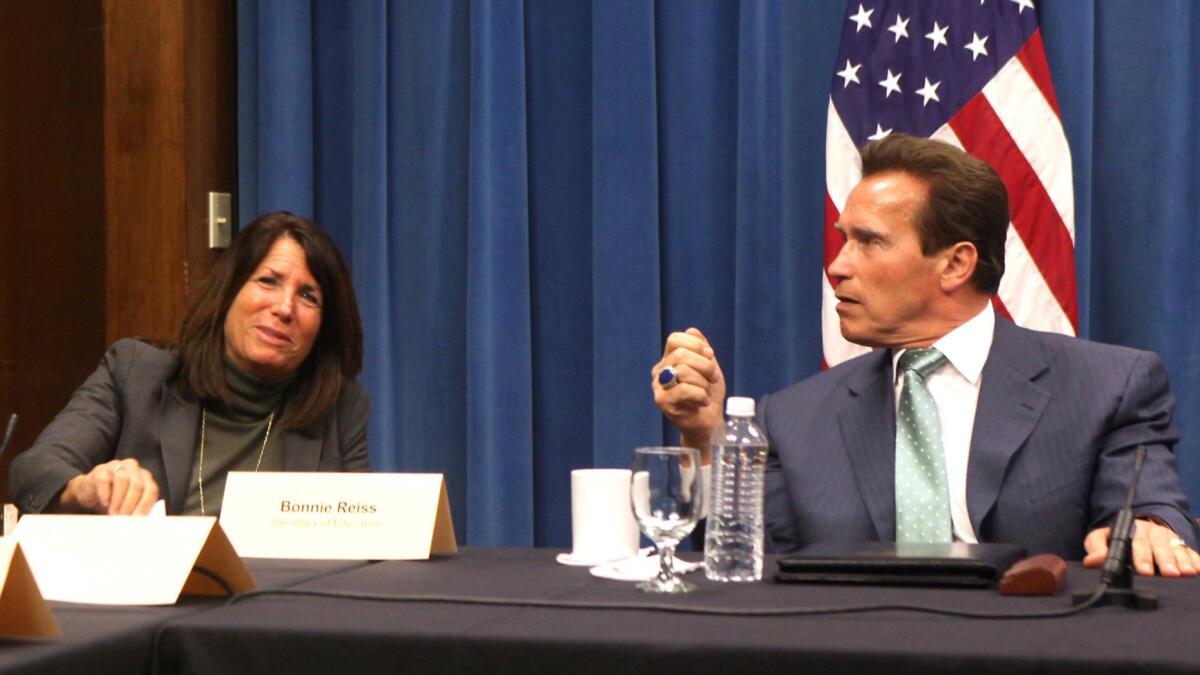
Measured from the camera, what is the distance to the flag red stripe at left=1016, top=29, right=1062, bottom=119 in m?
3.05

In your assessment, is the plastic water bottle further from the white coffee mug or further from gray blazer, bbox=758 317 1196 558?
gray blazer, bbox=758 317 1196 558

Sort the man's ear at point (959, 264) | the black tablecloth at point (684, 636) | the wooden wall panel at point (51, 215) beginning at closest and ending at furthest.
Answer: the black tablecloth at point (684, 636), the man's ear at point (959, 264), the wooden wall panel at point (51, 215)

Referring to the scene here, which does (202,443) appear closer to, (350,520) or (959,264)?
(350,520)

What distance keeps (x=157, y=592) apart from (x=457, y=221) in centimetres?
230

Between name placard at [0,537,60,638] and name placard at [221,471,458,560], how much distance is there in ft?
2.00

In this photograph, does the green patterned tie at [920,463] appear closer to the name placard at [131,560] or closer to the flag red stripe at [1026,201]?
the flag red stripe at [1026,201]

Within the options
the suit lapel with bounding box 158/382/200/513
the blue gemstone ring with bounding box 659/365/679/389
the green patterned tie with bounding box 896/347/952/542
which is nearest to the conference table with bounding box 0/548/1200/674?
the blue gemstone ring with bounding box 659/365/679/389

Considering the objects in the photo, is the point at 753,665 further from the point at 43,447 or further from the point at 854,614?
the point at 43,447

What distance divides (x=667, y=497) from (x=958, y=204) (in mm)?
1120

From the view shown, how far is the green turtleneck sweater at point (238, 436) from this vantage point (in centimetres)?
253

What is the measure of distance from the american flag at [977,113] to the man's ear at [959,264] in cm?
71

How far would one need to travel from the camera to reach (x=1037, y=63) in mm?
3057

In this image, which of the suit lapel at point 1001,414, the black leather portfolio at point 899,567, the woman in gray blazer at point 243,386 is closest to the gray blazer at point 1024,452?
the suit lapel at point 1001,414

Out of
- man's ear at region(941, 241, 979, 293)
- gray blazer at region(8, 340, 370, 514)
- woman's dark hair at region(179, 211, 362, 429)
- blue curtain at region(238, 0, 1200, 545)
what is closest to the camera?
man's ear at region(941, 241, 979, 293)
